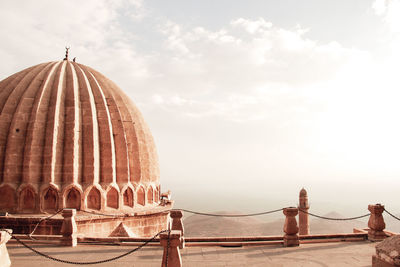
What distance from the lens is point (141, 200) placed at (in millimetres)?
13320

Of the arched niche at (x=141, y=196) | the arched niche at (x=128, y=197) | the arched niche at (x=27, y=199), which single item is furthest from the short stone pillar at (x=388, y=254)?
the arched niche at (x=27, y=199)

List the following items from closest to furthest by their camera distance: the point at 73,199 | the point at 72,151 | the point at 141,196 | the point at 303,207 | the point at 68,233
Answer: the point at 68,233
the point at 73,199
the point at 72,151
the point at 141,196
the point at 303,207

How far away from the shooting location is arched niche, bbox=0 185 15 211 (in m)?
11.1

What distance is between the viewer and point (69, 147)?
38.8 feet

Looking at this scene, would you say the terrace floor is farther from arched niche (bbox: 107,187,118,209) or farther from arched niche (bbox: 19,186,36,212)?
arched niche (bbox: 107,187,118,209)

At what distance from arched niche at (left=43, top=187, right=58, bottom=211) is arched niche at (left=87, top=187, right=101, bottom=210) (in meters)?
1.11

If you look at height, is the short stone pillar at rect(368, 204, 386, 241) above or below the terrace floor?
above

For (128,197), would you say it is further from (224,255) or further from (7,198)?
(224,255)

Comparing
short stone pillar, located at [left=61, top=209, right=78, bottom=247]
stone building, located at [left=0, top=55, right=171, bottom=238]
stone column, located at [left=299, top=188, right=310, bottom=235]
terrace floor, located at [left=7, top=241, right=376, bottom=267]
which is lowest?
stone column, located at [left=299, top=188, right=310, bottom=235]

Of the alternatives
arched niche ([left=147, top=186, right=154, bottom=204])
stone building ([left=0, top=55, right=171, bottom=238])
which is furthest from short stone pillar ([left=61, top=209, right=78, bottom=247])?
arched niche ([left=147, top=186, right=154, bottom=204])

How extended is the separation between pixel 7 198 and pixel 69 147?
2617 mm

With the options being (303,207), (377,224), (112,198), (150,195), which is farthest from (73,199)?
(303,207)

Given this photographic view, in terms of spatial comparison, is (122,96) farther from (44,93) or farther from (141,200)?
(141,200)

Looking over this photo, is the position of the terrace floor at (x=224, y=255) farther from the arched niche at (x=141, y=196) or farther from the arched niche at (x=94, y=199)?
the arched niche at (x=141, y=196)
